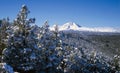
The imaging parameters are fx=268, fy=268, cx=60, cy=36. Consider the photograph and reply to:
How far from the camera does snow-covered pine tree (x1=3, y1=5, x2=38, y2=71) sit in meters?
28.5

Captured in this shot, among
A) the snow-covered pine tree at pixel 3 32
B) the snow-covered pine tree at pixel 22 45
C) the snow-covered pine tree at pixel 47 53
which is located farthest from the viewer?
the snow-covered pine tree at pixel 47 53

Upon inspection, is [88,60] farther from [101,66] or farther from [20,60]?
[20,60]

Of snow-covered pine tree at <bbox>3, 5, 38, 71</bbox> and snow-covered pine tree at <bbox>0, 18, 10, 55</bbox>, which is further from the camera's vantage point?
snow-covered pine tree at <bbox>0, 18, 10, 55</bbox>

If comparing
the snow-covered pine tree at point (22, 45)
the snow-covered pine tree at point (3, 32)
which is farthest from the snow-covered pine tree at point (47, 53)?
the snow-covered pine tree at point (3, 32)

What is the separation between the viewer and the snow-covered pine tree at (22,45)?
2848cm

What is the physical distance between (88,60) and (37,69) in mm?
20878

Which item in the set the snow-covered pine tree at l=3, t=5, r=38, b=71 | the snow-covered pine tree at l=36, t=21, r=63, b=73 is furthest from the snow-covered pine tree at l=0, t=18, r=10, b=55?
the snow-covered pine tree at l=36, t=21, r=63, b=73

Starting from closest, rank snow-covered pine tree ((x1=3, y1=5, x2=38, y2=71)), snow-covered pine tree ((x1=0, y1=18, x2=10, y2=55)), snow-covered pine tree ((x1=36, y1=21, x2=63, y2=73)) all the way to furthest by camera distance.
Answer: snow-covered pine tree ((x1=3, y1=5, x2=38, y2=71))
snow-covered pine tree ((x1=0, y1=18, x2=10, y2=55))
snow-covered pine tree ((x1=36, y1=21, x2=63, y2=73))

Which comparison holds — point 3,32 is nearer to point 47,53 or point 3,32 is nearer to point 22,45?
point 22,45

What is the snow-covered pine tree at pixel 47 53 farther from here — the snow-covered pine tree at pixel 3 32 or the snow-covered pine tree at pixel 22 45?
the snow-covered pine tree at pixel 3 32

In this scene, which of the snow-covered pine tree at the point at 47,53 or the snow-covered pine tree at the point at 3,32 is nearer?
the snow-covered pine tree at the point at 3,32

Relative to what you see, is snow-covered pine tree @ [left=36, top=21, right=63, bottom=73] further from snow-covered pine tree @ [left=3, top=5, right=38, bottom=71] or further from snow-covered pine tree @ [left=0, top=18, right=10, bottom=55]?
snow-covered pine tree @ [left=0, top=18, right=10, bottom=55]

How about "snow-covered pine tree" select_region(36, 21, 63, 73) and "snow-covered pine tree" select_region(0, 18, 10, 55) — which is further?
"snow-covered pine tree" select_region(36, 21, 63, 73)

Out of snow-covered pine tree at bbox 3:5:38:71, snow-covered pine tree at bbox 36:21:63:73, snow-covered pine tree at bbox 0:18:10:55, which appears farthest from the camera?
snow-covered pine tree at bbox 36:21:63:73
